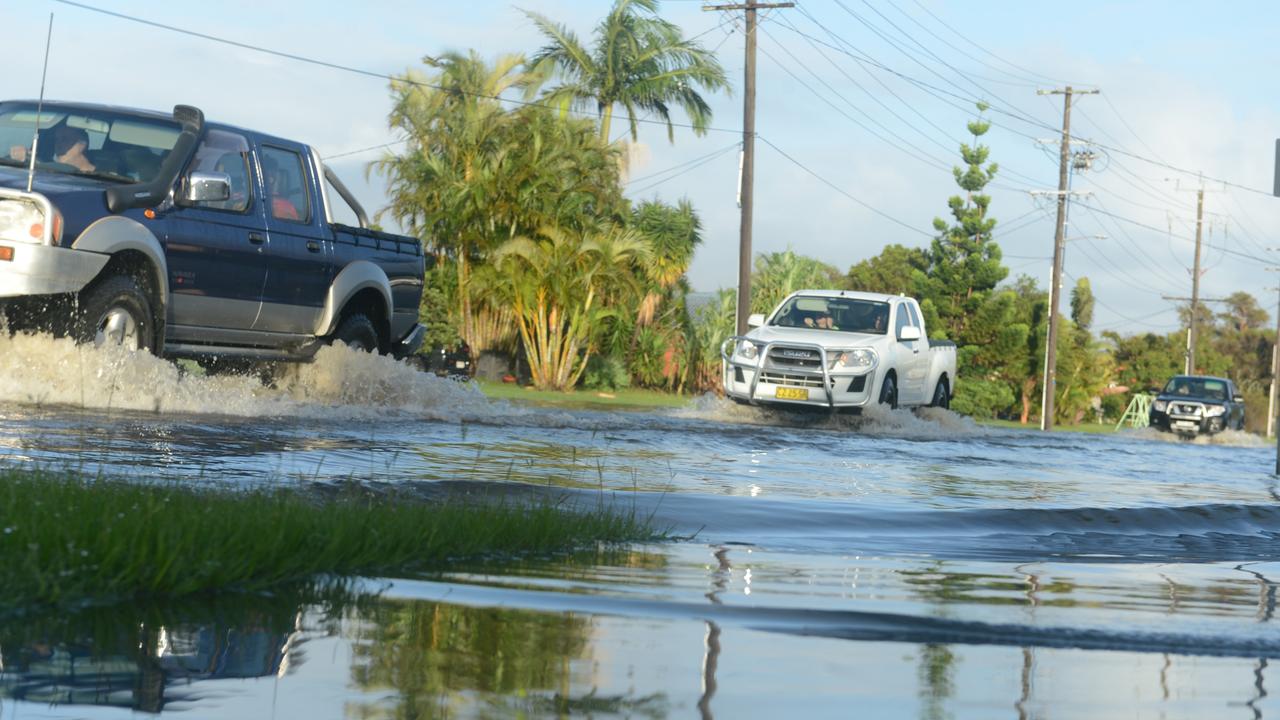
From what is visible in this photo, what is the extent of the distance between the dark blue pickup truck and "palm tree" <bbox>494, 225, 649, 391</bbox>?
18.9 meters

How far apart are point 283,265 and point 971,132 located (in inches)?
1864

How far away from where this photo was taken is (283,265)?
1277 cm

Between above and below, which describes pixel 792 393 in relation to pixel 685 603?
above

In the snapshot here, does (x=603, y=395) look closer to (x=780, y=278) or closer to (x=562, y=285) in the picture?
(x=562, y=285)

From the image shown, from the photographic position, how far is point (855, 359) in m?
19.5

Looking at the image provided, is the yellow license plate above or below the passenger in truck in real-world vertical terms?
below

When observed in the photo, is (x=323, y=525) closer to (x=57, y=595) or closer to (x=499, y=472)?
(x=57, y=595)

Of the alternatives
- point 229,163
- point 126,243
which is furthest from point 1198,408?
point 126,243

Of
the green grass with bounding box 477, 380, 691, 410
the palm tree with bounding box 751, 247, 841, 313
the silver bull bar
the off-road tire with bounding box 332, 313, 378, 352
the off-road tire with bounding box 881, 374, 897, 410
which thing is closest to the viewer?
the off-road tire with bounding box 332, 313, 378, 352

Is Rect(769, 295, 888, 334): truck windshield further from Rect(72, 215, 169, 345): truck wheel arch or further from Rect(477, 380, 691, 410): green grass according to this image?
Rect(72, 215, 169, 345): truck wheel arch

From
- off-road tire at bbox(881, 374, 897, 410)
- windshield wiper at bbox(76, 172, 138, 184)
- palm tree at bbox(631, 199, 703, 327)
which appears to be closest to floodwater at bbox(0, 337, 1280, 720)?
windshield wiper at bbox(76, 172, 138, 184)

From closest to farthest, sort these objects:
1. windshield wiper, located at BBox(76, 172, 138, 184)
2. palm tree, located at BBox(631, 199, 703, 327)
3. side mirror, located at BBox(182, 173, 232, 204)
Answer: side mirror, located at BBox(182, 173, 232, 204) < windshield wiper, located at BBox(76, 172, 138, 184) < palm tree, located at BBox(631, 199, 703, 327)

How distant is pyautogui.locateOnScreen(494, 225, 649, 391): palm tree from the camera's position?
108 feet

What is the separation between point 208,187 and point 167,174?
65 cm
